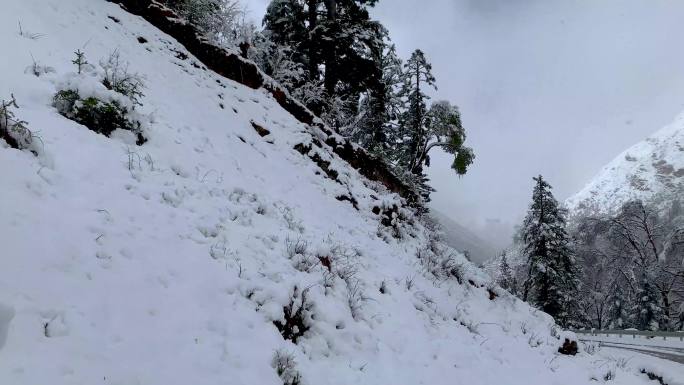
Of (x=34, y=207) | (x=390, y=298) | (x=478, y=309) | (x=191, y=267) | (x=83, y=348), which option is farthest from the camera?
(x=478, y=309)

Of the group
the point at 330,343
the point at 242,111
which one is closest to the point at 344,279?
the point at 330,343

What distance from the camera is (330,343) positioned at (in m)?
4.54

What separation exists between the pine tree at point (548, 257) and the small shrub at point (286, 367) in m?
28.3

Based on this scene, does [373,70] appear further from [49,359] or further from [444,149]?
[49,359]

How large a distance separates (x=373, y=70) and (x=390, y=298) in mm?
12213

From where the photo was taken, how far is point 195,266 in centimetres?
432

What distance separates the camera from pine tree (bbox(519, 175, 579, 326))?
28.7 m

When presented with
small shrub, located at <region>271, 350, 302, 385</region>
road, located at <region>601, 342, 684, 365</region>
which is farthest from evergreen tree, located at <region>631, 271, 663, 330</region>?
small shrub, located at <region>271, 350, 302, 385</region>

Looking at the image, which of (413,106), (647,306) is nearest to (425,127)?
(413,106)

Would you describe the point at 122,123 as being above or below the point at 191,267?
above

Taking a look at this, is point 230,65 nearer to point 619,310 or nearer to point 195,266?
point 195,266

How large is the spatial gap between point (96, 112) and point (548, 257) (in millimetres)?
30223

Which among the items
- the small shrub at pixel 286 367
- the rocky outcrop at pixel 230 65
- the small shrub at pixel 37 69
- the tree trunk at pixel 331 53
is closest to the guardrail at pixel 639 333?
the rocky outcrop at pixel 230 65

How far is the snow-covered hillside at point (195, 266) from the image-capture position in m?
3.11
